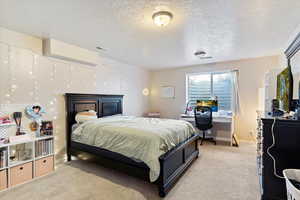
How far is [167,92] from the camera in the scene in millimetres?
5590

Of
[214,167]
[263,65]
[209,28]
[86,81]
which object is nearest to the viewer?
[209,28]

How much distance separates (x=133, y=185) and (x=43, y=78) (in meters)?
2.48

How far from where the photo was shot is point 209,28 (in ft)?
7.74

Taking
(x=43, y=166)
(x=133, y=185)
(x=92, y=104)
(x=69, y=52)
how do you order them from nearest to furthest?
1. (x=133, y=185)
2. (x=43, y=166)
3. (x=69, y=52)
4. (x=92, y=104)

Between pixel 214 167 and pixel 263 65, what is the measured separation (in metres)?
3.16

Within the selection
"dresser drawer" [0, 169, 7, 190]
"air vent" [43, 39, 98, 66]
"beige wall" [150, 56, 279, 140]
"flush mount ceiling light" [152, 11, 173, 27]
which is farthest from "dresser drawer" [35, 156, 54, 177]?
"beige wall" [150, 56, 279, 140]

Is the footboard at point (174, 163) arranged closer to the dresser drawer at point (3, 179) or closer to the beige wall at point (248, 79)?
the dresser drawer at point (3, 179)

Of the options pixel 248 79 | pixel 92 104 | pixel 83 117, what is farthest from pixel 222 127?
pixel 83 117

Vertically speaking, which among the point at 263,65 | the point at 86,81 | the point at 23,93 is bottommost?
the point at 23,93

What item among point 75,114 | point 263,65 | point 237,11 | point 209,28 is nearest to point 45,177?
point 75,114

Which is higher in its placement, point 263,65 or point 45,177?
point 263,65

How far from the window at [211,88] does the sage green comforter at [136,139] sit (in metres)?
2.39

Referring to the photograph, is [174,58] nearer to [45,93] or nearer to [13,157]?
[45,93]

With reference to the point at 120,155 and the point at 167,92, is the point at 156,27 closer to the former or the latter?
the point at 120,155
